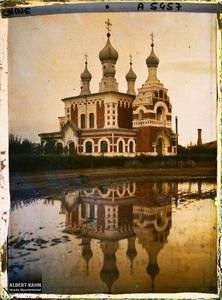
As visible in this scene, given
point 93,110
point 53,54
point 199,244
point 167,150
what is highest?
point 53,54

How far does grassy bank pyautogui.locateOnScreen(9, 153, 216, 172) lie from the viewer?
1206 millimetres

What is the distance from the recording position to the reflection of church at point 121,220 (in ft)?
3.93

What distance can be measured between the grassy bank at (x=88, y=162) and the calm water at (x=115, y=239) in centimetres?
6

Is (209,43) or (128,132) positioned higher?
(209,43)

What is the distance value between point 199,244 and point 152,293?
0.69 ft

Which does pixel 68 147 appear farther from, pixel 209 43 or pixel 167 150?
pixel 209 43

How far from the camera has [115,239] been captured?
1202 mm

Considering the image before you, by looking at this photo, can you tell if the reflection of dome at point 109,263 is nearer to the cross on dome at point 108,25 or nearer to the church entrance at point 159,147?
the church entrance at point 159,147

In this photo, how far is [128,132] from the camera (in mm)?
1238

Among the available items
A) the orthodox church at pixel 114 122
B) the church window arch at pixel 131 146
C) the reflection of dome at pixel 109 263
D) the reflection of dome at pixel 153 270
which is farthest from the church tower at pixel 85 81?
the reflection of dome at pixel 153 270

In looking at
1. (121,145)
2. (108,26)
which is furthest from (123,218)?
(108,26)

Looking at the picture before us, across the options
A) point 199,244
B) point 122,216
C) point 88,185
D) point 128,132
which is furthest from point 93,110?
point 199,244

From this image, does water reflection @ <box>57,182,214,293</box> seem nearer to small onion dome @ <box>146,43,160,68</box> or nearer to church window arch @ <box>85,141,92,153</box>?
church window arch @ <box>85,141,92,153</box>

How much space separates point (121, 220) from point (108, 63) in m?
0.50
